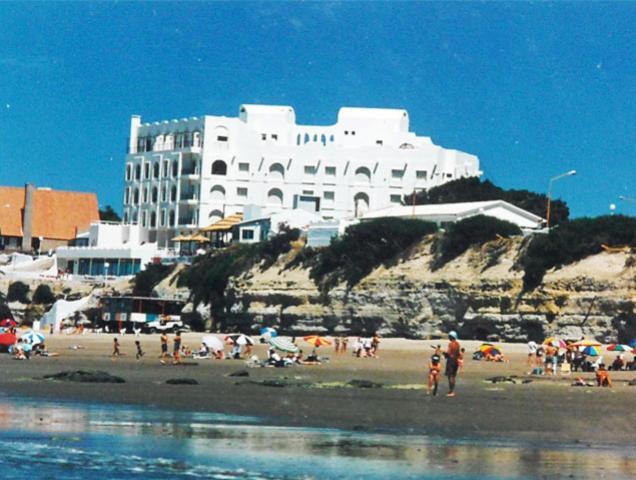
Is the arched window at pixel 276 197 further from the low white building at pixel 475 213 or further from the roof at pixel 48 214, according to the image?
the low white building at pixel 475 213

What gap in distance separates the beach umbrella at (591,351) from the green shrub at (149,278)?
1950 inches

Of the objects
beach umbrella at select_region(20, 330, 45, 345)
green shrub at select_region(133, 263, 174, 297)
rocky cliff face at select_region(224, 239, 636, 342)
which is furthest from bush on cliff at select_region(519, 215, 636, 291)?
green shrub at select_region(133, 263, 174, 297)

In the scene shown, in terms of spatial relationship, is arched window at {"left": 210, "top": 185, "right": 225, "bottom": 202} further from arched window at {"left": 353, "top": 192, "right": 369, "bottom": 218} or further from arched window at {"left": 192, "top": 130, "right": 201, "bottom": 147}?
arched window at {"left": 353, "top": 192, "right": 369, "bottom": 218}

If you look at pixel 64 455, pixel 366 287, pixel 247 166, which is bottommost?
pixel 64 455

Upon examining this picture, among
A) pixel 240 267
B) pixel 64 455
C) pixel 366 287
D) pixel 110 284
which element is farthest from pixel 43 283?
pixel 64 455

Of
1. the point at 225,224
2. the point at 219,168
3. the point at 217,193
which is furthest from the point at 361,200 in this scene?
the point at 225,224

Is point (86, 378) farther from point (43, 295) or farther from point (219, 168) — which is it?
point (219, 168)

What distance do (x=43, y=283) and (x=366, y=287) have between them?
35.1 metres

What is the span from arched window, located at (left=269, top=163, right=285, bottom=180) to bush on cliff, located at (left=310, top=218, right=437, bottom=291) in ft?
137

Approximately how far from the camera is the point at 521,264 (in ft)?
206

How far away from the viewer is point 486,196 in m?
104

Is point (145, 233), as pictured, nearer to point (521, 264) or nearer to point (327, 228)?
point (327, 228)

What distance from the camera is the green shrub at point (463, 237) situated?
6781 cm

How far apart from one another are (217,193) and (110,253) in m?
Result: 13.5
